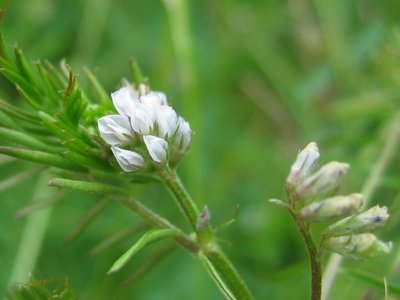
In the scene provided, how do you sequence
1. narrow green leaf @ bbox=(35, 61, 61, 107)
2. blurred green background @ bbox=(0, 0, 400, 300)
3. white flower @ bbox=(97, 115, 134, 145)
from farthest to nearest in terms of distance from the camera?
blurred green background @ bbox=(0, 0, 400, 300) < narrow green leaf @ bbox=(35, 61, 61, 107) < white flower @ bbox=(97, 115, 134, 145)

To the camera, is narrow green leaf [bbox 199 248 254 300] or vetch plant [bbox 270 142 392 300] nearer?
→ vetch plant [bbox 270 142 392 300]

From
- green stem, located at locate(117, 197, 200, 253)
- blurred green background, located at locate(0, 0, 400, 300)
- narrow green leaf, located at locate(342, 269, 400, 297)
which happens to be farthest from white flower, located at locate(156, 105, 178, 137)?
blurred green background, located at locate(0, 0, 400, 300)

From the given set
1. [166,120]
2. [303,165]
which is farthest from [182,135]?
[303,165]

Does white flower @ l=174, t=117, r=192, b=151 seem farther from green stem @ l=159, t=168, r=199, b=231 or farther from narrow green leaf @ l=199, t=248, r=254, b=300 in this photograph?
narrow green leaf @ l=199, t=248, r=254, b=300

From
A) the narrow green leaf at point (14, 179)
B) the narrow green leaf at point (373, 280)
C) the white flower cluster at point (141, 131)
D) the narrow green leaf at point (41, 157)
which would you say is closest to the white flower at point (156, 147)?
the white flower cluster at point (141, 131)

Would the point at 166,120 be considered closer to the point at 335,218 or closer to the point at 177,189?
the point at 177,189
